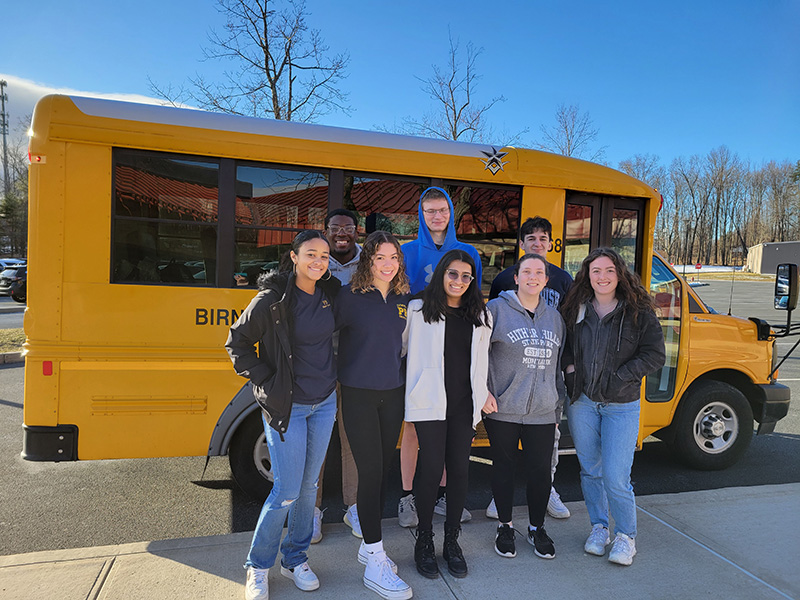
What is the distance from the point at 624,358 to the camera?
2.99m

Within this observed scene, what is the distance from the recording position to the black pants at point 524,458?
2.97 metres

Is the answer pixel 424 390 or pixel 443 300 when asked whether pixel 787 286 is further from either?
pixel 424 390

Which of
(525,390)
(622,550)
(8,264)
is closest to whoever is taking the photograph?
(525,390)

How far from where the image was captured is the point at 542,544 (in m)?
3.05

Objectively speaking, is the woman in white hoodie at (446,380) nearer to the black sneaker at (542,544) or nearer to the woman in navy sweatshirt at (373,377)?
the woman in navy sweatshirt at (373,377)

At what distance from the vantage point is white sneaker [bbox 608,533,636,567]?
3.00 m

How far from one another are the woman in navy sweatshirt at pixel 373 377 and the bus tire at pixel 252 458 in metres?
1.12

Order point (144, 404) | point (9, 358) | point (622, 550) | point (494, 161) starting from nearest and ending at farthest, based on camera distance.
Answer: point (622, 550), point (144, 404), point (494, 161), point (9, 358)

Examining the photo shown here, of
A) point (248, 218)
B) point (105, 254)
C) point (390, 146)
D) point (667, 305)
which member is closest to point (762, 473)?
point (667, 305)

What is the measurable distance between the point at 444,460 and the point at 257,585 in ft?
3.65

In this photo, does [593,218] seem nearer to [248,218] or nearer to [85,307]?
[248,218]

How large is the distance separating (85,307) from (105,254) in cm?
35

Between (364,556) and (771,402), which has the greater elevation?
(771,402)

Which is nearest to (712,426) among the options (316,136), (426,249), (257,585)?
(426,249)
